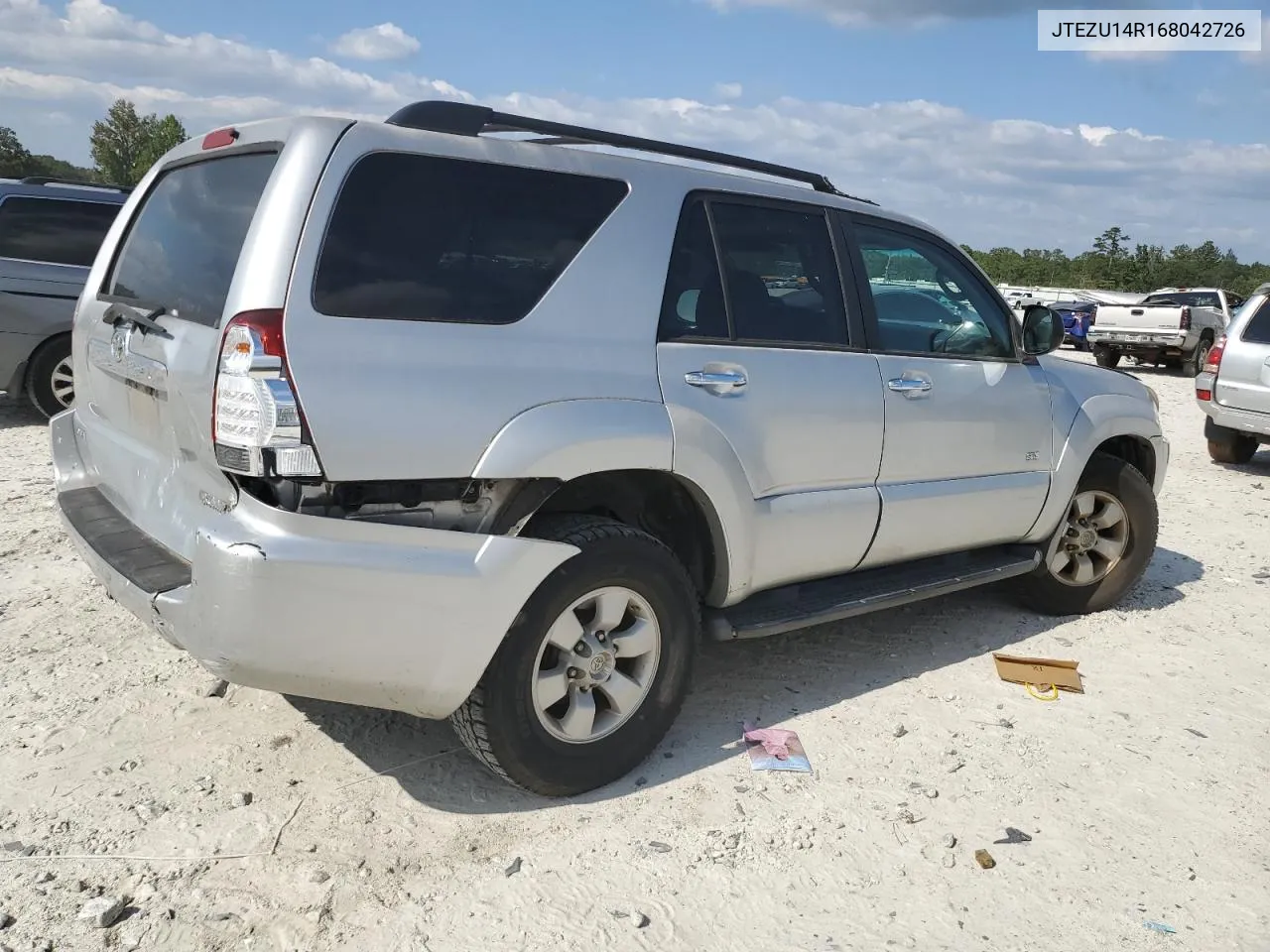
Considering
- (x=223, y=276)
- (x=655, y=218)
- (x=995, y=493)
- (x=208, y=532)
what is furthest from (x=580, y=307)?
(x=995, y=493)

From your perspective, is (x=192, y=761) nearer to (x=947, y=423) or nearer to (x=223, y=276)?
(x=223, y=276)

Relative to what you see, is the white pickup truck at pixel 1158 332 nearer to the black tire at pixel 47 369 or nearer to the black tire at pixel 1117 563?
the black tire at pixel 1117 563

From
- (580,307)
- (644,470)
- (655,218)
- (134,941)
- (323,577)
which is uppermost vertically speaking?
(655,218)

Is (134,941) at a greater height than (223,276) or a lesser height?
lesser

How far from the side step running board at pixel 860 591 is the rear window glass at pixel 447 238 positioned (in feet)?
4.63

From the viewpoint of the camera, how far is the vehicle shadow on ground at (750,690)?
10.9ft

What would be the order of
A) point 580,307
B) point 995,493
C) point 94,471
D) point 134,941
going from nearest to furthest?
point 134,941
point 580,307
point 94,471
point 995,493

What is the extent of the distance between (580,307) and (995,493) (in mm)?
2287

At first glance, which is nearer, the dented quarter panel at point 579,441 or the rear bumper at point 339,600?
the rear bumper at point 339,600

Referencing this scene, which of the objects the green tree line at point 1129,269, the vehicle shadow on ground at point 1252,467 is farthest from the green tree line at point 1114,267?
the vehicle shadow on ground at point 1252,467

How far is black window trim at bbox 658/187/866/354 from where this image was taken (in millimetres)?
3455

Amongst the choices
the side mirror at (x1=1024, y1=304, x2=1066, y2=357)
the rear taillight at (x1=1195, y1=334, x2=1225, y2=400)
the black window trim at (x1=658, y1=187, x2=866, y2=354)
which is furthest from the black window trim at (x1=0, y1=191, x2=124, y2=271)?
the rear taillight at (x1=1195, y1=334, x2=1225, y2=400)

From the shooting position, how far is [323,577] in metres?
2.63

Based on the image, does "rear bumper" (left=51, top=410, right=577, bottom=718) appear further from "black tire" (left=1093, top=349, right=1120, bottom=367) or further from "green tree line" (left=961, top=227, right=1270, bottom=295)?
"green tree line" (left=961, top=227, right=1270, bottom=295)
